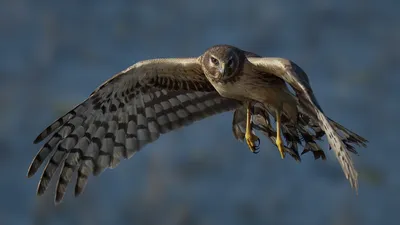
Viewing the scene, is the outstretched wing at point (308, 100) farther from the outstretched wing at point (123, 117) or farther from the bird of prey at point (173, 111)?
the outstretched wing at point (123, 117)

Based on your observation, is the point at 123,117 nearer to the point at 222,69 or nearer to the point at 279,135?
the point at 222,69

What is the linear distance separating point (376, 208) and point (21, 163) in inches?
125

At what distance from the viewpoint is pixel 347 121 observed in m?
17.2

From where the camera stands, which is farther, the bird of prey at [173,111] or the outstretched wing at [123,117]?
the outstretched wing at [123,117]

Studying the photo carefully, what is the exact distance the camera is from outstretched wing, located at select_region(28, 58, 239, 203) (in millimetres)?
13195

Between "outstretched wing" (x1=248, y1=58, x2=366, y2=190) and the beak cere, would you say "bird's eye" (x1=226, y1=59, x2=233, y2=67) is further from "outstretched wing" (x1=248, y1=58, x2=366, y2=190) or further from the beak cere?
"outstretched wing" (x1=248, y1=58, x2=366, y2=190)

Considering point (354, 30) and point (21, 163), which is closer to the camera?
point (21, 163)

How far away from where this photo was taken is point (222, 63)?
12508mm

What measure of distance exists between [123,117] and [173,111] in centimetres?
37

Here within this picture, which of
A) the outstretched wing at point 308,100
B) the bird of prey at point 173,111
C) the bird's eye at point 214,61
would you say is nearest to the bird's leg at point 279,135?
the bird of prey at point 173,111

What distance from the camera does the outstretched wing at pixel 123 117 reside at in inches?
520

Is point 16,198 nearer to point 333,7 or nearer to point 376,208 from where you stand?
point 376,208

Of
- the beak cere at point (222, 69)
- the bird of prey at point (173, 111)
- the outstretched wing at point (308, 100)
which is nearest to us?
the outstretched wing at point (308, 100)

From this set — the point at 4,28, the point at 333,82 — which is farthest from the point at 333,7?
the point at 4,28
